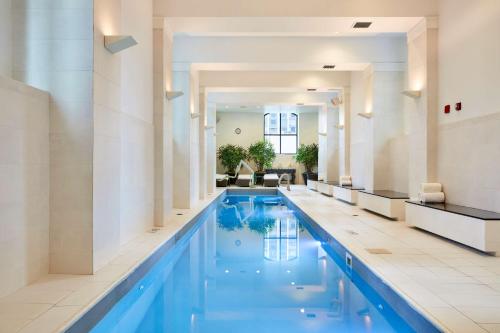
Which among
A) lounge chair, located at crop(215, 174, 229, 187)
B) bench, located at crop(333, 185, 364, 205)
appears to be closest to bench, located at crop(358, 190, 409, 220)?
bench, located at crop(333, 185, 364, 205)

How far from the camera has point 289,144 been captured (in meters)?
23.2

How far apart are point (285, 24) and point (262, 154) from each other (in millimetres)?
14310

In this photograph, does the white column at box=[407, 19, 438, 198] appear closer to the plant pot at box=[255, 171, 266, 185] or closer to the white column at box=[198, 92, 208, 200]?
the white column at box=[198, 92, 208, 200]

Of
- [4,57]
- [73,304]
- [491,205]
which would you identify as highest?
[4,57]

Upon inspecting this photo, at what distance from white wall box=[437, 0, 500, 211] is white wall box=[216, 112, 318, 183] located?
15.5 metres

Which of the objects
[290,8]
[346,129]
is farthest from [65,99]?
[346,129]

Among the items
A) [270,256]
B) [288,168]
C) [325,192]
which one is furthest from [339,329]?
[288,168]

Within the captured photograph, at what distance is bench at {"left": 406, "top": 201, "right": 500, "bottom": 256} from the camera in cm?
493

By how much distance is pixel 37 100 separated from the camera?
3.88 metres

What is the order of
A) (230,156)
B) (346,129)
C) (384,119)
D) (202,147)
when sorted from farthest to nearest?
(230,156)
(346,129)
(202,147)
(384,119)

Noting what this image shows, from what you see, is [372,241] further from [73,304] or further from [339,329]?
[73,304]

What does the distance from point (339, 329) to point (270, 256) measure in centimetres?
261

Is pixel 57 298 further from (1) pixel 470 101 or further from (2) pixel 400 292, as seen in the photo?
(1) pixel 470 101

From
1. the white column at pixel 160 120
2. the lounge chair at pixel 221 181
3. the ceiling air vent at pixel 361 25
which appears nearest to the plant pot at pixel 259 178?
the lounge chair at pixel 221 181
